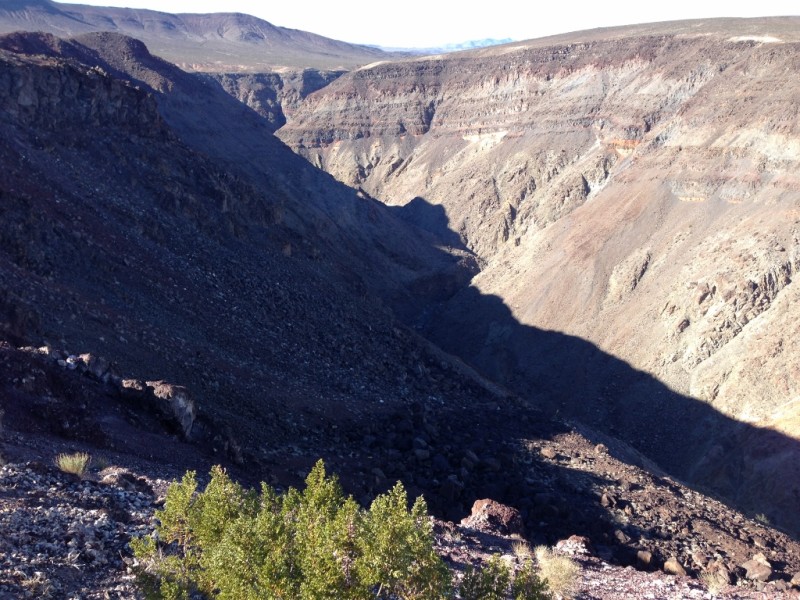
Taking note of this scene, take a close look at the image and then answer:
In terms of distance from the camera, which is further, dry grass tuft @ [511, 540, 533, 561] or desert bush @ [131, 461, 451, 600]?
dry grass tuft @ [511, 540, 533, 561]

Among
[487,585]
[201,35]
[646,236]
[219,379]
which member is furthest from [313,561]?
[201,35]

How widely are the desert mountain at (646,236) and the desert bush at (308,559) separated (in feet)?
68.2

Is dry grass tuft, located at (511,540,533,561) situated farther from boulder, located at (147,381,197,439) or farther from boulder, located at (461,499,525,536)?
boulder, located at (147,381,197,439)

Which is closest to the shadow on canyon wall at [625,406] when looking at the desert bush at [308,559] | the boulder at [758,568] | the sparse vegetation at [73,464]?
the boulder at [758,568]

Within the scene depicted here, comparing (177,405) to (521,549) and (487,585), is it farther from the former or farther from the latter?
(487,585)

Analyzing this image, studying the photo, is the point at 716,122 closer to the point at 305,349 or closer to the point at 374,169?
the point at 305,349

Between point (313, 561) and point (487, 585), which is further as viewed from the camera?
point (487, 585)

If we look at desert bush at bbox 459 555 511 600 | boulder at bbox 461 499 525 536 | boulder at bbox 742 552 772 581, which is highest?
desert bush at bbox 459 555 511 600

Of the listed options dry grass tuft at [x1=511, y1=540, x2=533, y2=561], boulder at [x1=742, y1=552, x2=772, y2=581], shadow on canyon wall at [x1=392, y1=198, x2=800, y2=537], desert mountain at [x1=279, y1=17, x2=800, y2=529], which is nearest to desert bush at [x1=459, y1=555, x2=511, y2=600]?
dry grass tuft at [x1=511, y1=540, x2=533, y2=561]

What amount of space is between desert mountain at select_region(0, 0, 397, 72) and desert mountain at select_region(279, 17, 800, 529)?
63.7 m

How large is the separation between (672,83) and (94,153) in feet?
146

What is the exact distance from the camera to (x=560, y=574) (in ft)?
35.5

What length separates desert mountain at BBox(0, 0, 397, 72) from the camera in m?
128

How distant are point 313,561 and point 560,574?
464cm
